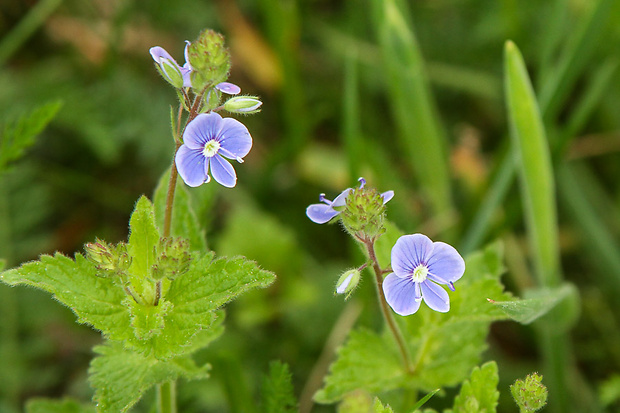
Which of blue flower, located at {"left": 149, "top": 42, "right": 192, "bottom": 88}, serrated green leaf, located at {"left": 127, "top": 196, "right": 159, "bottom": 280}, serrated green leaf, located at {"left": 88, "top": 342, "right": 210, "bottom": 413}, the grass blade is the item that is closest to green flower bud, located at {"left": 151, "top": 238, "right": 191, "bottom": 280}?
serrated green leaf, located at {"left": 127, "top": 196, "right": 159, "bottom": 280}

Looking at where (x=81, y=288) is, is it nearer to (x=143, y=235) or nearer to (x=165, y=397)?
(x=143, y=235)

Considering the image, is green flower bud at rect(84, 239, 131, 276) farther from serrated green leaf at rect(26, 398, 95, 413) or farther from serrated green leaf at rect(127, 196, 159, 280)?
serrated green leaf at rect(26, 398, 95, 413)

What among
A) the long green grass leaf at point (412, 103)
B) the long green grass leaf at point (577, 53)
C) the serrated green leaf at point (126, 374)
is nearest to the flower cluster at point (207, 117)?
the serrated green leaf at point (126, 374)

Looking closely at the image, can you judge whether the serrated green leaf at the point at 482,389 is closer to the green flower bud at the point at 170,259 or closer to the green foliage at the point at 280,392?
the green foliage at the point at 280,392

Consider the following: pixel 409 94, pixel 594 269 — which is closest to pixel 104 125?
pixel 409 94

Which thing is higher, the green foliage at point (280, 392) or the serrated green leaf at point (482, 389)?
the green foliage at point (280, 392)

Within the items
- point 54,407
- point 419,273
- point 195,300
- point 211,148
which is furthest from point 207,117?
point 54,407

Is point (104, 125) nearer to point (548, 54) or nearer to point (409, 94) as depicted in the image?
point (409, 94)
